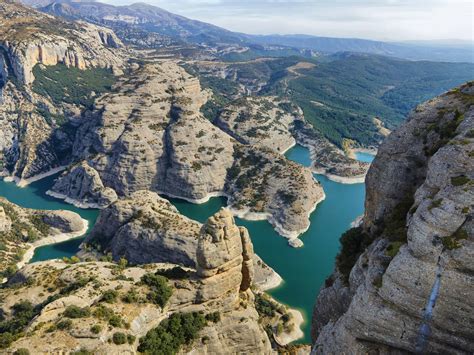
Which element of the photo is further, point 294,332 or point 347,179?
point 347,179

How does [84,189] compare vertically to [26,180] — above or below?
above

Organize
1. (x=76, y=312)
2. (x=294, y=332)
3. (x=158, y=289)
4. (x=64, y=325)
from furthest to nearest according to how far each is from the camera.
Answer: (x=294, y=332) → (x=158, y=289) → (x=76, y=312) → (x=64, y=325)

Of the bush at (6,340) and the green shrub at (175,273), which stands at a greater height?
the bush at (6,340)

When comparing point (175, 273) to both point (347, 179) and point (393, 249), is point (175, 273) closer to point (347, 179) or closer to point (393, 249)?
point (393, 249)

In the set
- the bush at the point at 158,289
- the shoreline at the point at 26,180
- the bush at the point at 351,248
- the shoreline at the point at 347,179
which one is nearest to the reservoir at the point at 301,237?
the shoreline at the point at 26,180

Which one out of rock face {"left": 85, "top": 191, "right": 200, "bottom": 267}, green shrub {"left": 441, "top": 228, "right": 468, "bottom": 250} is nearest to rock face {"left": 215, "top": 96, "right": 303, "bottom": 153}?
rock face {"left": 85, "top": 191, "right": 200, "bottom": 267}

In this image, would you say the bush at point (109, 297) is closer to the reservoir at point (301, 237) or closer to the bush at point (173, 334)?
the bush at point (173, 334)

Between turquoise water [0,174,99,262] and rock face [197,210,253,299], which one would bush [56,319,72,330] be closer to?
rock face [197,210,253,299]

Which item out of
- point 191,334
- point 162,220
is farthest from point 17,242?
point 191,334

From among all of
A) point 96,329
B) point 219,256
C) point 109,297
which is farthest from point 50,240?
point 219,256
